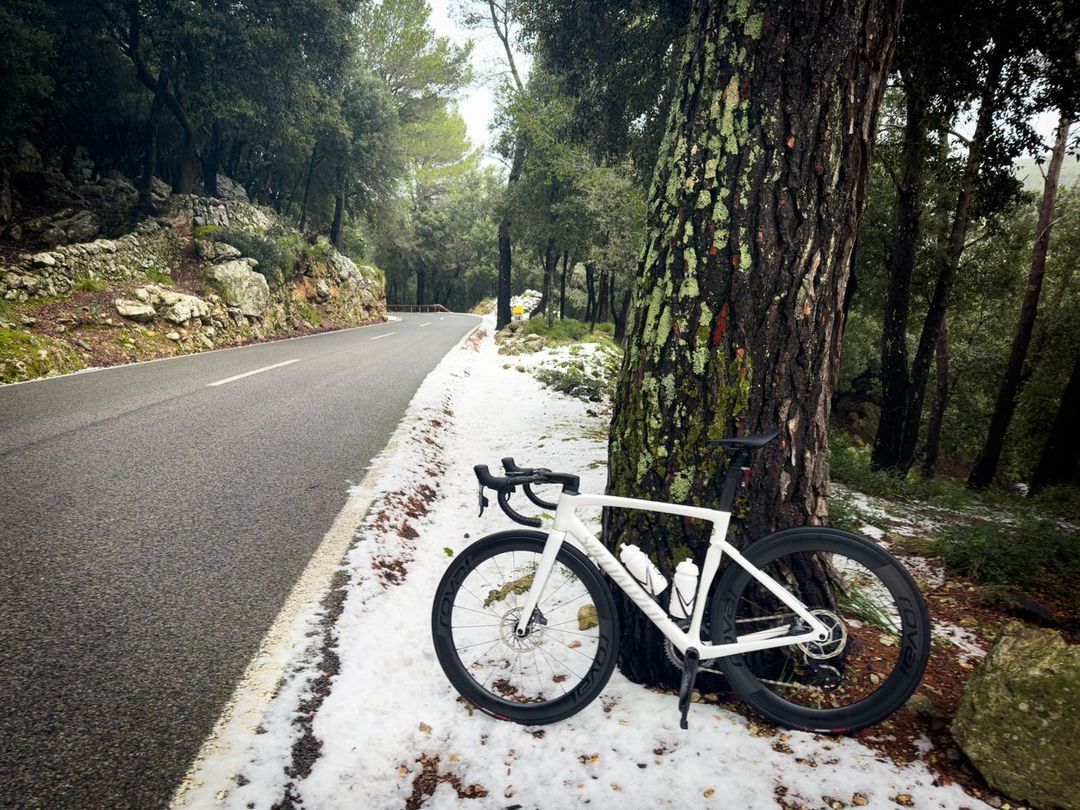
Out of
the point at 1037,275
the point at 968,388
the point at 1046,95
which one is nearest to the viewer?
the point at 1046,95

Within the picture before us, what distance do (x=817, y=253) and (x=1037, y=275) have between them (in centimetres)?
1281

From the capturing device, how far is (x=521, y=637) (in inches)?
99.0

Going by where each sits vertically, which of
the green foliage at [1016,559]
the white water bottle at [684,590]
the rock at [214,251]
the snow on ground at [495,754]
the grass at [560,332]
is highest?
the rock at [214,251]

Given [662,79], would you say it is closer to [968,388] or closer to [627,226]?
[627,226]

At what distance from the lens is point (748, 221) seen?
236cm

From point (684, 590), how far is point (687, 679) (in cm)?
Answer: 34

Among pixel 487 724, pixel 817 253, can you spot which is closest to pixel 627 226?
pixel 817 253

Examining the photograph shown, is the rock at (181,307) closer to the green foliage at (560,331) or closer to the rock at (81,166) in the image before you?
the rock at (81,166)

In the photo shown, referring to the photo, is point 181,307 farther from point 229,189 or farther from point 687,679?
A: point 687,679

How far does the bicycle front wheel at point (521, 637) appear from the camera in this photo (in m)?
2.36

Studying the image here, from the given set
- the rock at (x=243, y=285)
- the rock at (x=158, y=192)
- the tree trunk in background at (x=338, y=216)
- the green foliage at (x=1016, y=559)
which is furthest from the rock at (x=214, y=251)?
the green foliage at (x=1016, y=559)

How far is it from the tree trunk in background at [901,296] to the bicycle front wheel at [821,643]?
778 centimetres

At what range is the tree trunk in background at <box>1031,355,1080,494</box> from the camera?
861 cm

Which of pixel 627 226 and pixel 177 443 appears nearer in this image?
pixel 177 443
